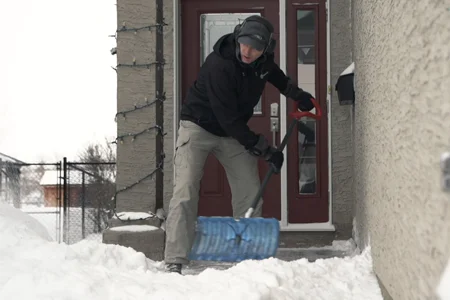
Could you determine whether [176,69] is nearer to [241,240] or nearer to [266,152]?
[266,152]

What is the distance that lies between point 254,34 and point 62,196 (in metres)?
7.17

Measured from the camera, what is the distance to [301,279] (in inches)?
123

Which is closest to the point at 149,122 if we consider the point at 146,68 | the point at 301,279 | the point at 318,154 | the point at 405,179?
the point at 146,68

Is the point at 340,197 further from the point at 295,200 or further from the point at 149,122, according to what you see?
the point at 149,122

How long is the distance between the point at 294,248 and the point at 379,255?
2.45 metres

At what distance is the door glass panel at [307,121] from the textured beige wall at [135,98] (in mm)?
1394

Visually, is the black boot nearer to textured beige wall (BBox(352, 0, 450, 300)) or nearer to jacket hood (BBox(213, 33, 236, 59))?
textured beige wall (BBox(352, 0, 450, 300))

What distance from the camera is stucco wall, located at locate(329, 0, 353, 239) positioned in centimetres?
554

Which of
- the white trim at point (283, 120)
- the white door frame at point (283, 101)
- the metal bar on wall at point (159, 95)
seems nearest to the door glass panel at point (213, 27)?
the white door frame at point (283, 101)

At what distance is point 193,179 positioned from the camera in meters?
4.20

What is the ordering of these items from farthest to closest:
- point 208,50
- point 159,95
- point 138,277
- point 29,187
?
point 29,187
point 208,50
point 159,95
point 138,277

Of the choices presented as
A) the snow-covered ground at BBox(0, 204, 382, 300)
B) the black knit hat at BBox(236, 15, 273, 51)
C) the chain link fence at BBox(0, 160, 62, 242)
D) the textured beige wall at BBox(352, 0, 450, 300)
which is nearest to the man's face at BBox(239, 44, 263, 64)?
the black knit hat at BBox(236, 15, 273, 51)

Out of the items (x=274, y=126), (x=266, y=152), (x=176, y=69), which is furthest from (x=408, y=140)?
(x=176, y=69)

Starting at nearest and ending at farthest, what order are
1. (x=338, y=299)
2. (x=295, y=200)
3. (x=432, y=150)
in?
(x=432, y=150) → (x=338, y=299) → (x=295, y=200)
